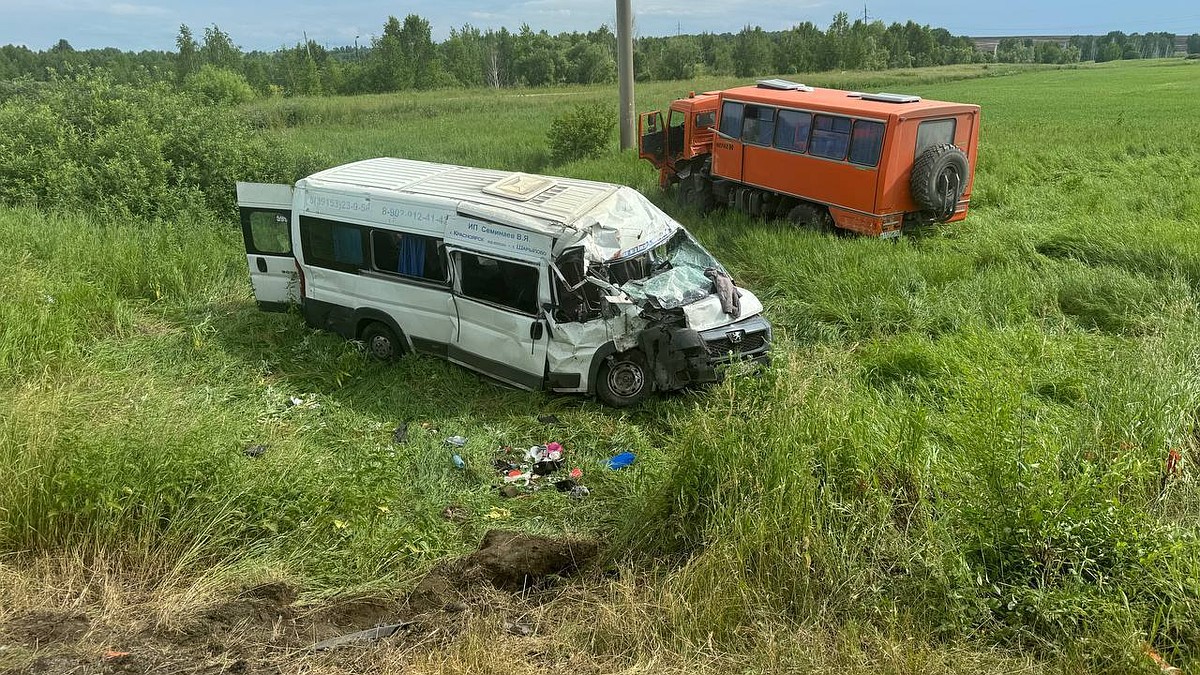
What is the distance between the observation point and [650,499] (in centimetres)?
512

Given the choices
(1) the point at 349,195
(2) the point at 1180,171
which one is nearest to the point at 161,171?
(1) the point at 349,195

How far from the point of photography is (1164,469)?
186 inches

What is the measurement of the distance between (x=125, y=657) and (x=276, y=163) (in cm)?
1292

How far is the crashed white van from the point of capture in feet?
23.4

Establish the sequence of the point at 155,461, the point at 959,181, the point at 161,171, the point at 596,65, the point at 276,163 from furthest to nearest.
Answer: the point at 596,65 → the point at 276,163 → the point at 161,171 → the point at 959,181 → the point at 155,461

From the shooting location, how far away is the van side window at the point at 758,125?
43.3ft

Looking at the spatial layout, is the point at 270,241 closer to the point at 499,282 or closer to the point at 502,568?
the point at 499,282

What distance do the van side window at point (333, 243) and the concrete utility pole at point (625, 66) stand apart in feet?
37.6

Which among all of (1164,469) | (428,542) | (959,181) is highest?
(959,181)

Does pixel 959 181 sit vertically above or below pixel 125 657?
above

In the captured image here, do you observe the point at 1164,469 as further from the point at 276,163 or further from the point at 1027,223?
the point at 276,163

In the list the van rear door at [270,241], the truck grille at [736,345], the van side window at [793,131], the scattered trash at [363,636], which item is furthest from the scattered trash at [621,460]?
the van side window at [793,131]

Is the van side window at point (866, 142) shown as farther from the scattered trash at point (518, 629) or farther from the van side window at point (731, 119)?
the scattered trash at point (518, 629)

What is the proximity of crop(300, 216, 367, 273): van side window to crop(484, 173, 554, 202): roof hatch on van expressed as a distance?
153 centimetres
